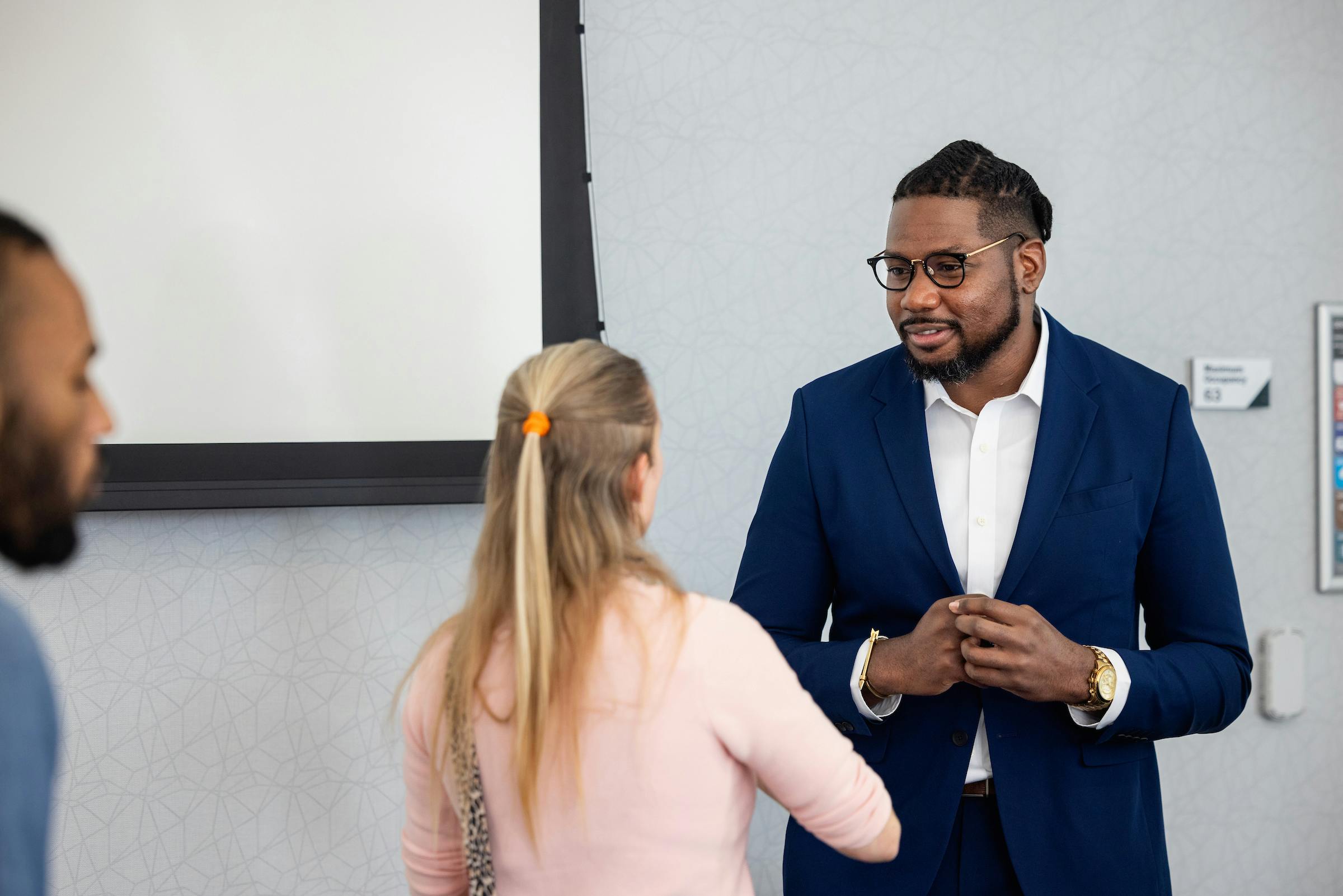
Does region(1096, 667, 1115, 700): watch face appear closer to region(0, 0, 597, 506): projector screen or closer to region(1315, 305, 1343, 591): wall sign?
region(0, 0, 597, 506): projector screen

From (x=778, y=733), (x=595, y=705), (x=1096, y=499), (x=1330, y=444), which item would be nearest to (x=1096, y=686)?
(x=1096, y=499)

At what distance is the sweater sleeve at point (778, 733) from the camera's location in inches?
38.1

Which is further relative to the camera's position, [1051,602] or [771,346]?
[771,346]

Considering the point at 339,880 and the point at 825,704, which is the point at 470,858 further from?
the point at 339,880

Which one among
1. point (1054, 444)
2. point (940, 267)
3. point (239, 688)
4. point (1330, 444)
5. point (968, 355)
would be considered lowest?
point (239, 688)

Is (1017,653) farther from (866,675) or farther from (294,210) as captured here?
(294,210)

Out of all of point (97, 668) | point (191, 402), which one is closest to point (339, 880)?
point (97, 668)

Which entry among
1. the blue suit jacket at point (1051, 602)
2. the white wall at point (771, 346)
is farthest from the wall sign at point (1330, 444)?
the blue suit jacket at point (1051, 602)

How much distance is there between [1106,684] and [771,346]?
911mm

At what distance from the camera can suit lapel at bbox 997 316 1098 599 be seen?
1.37 meters

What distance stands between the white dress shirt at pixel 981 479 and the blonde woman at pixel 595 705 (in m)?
0.39

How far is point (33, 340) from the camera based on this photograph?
75 centimetres

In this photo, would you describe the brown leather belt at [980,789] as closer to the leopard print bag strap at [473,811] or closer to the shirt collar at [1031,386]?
the shirt collar at [1031,386]

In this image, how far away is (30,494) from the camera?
2.49 feet
